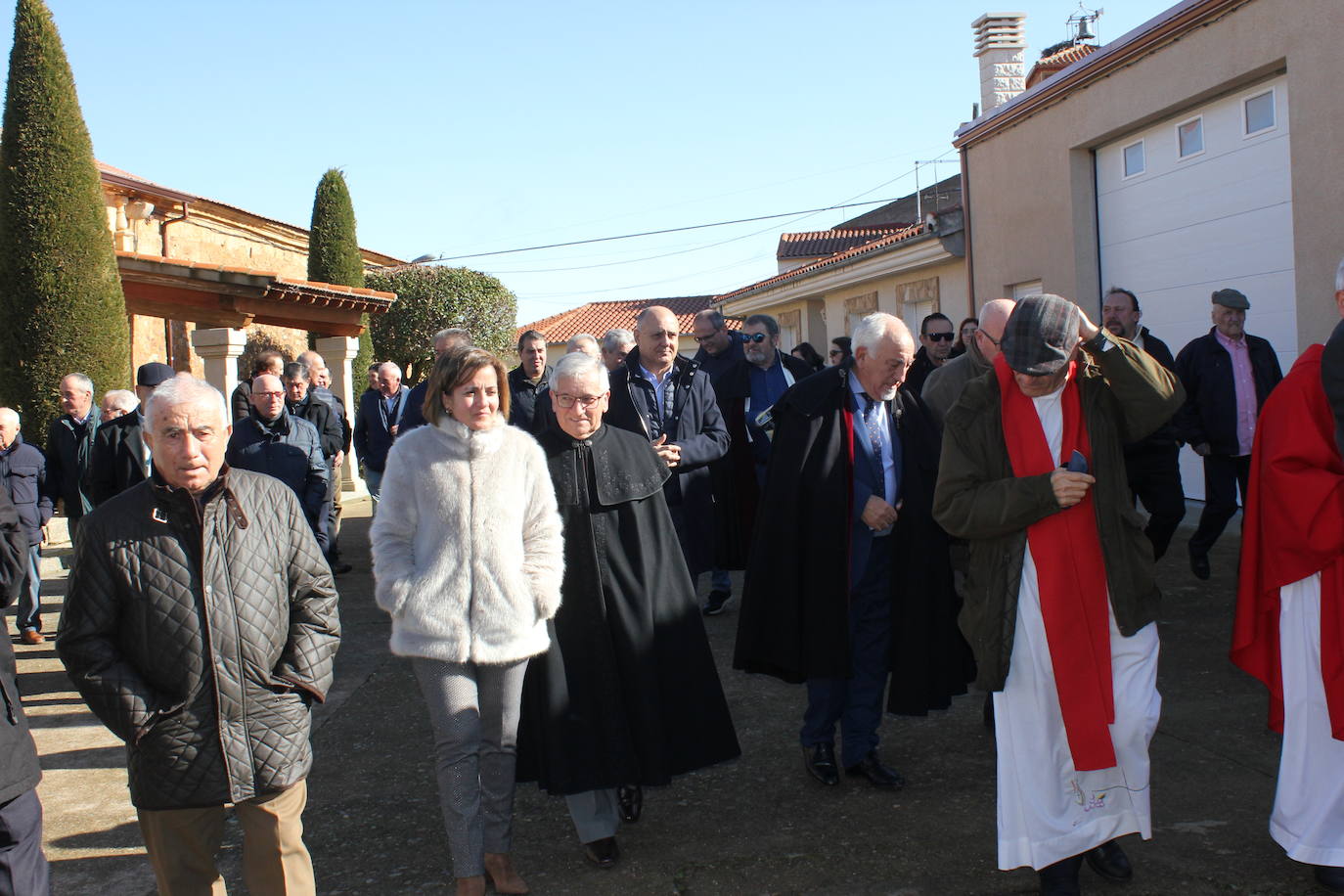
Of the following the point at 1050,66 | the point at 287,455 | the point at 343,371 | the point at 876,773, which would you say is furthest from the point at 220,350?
the point at 1050,66

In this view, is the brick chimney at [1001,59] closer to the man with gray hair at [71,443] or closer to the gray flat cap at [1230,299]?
the gray flat cap at [1230,299]

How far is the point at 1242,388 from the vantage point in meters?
8.00

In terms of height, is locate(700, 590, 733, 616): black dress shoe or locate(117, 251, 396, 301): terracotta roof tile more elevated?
locate(117, 251, 396, 301): terracotta roof tile

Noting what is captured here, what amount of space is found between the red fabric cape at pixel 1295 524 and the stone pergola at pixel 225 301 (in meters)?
12.3

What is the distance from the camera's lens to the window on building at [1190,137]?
10781 mm

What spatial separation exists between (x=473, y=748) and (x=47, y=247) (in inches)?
551

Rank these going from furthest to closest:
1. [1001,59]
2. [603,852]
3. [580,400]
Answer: [1001,59], [580,400], [603,852]

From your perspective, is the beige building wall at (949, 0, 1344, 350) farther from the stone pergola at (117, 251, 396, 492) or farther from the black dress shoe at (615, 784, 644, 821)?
the stone pergola at (117, 251, 396, 492)

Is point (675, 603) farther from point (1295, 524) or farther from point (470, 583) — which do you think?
point (1295, 524)

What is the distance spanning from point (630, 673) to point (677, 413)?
2.56 metres

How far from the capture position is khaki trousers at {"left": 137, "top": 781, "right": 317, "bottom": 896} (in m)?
3.15

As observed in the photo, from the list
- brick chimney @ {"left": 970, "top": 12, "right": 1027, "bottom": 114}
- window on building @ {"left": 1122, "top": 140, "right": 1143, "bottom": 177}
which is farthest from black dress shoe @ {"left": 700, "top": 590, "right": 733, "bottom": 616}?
brick chimney @ {"left": 970, "top": 12, "right": 1027, "bottom": 114}

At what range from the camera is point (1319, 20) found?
891 cm

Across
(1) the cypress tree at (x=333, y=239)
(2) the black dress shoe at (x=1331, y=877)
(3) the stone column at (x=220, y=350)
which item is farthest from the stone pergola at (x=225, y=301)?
(2) the black dress shoe at (x=1331, y=877)
